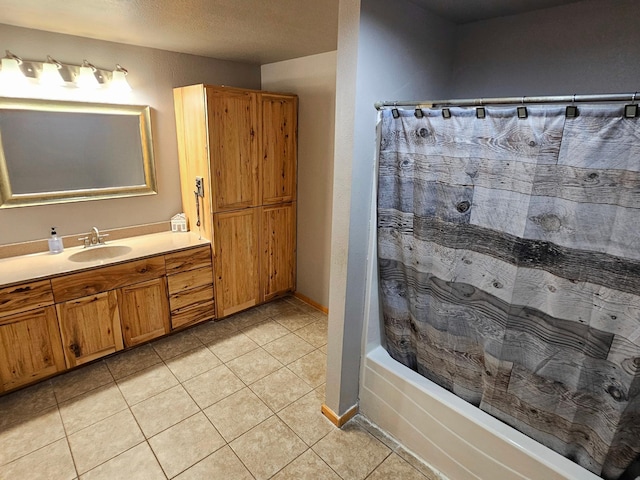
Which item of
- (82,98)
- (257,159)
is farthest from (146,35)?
(257,159)

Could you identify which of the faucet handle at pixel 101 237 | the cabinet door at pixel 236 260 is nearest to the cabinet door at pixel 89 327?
the faucet handle at pixel 101 237

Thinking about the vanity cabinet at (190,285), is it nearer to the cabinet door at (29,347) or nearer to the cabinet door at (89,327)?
the cabinet door at (89,327)

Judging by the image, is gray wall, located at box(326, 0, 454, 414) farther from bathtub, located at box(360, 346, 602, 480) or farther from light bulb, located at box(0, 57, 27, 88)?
light bulb, located at box(0, 57, 27, 88)

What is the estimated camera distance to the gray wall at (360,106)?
1.63m

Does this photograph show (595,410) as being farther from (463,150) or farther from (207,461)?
(207,461)

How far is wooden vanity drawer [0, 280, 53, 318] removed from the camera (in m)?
2.09

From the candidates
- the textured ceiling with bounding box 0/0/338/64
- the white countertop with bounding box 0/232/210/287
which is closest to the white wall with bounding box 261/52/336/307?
the textured ceiling with bounding box 0/0/338/64

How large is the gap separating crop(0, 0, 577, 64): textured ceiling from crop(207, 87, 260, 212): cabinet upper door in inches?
15.7

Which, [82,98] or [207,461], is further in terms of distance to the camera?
[82,98]

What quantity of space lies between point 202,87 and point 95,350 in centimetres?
208

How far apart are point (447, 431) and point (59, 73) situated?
10.8ft

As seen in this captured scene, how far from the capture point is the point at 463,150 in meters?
1.54

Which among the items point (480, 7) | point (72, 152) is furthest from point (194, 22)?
point (480, 7)

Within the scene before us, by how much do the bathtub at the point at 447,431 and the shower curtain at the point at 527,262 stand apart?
0.08 meters
